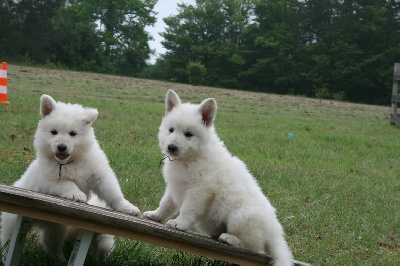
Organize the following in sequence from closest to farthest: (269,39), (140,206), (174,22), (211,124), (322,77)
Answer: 1. (211,124)
2. (140,206)
3. (322,77)
4. (269,39)
5. (174,22)

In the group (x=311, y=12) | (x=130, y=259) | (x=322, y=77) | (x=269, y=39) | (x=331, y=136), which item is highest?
(x=311, y=12)

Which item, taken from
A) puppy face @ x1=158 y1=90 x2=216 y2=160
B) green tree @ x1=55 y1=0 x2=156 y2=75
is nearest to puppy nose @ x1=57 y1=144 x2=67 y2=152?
puppy face @ x1=158 y1=90 x2=216 y2=160

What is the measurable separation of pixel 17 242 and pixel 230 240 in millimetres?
1598

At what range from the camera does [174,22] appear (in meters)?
75.2

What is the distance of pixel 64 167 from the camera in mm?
4363

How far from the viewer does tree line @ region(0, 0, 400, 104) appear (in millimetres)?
56375

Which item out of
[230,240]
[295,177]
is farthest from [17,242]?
[295,177]

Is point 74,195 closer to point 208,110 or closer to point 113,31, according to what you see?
point 208,110

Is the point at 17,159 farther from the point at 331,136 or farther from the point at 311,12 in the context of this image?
the point at 311,12

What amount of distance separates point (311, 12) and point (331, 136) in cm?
6178

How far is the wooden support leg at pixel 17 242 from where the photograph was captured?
12.8 ft

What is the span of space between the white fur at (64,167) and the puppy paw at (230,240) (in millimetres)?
744

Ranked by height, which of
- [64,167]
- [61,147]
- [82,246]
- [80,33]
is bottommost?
[82,246]

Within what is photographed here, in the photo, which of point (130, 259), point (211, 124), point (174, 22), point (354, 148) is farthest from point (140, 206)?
point (174, 22)
